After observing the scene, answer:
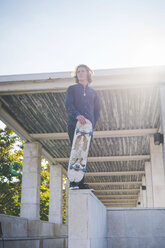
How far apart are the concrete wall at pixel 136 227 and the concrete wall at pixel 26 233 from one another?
2.77 meters

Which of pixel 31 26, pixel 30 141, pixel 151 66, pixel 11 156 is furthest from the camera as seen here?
pixel 11 156

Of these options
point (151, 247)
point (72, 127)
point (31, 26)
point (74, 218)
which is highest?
point (31, 26)

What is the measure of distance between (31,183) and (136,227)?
7.31 meters

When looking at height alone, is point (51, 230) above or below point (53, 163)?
below

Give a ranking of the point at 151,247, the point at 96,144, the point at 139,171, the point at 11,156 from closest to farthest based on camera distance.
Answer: the point at 151,247 → the point at 96,144 → the point at 139,171 → the point at 11,156

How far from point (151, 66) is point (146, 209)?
4.47 m

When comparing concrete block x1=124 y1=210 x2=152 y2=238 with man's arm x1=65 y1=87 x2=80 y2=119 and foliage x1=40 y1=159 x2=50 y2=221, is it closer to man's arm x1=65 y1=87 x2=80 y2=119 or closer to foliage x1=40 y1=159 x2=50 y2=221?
man's arm x1=65 y1=87 x2=80 y2=119

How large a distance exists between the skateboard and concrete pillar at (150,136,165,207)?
34.7ft

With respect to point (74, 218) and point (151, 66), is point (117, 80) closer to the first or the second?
point (151, 66)

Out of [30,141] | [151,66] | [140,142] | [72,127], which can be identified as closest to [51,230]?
[30,141]

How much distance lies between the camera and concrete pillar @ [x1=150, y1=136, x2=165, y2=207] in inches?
565

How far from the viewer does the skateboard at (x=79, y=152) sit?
175 inches

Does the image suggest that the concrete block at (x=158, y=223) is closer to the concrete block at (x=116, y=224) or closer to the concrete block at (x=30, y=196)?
the concrete block at (x=116, y=224)

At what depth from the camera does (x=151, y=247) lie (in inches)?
325
